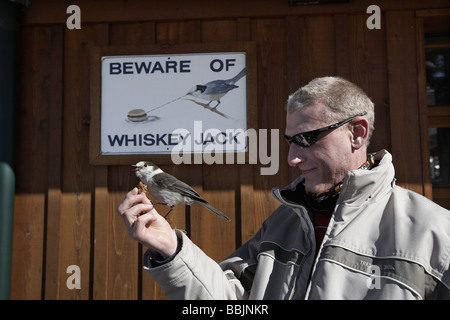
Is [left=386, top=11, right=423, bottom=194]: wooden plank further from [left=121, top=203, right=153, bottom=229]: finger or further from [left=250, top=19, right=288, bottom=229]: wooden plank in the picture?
[left=121, top=203, right=153, bottom=229]: finger

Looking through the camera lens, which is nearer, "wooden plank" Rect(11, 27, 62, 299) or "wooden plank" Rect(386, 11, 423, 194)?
"wooden plank" Rect(386, 11, 423, 194)

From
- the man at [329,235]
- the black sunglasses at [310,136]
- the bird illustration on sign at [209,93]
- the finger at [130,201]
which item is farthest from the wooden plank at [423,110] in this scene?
the finger at [130,201]

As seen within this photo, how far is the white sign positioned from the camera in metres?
3.76

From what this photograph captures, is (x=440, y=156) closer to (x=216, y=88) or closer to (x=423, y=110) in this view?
(x=423, y=110)

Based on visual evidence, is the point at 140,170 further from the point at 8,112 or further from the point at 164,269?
the point at 8,112

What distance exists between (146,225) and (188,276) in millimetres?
302

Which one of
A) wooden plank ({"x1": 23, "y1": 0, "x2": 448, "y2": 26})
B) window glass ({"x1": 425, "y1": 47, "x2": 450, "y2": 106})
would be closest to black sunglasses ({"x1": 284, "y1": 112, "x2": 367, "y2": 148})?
wooden plank ({"x1": 23, "y1": 0, "x2": 448, "y2": 26})

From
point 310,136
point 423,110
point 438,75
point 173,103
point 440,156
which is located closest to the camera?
point 310,136

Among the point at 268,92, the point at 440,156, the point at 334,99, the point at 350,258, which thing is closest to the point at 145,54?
the point at 268,92

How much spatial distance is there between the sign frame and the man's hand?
1847mm

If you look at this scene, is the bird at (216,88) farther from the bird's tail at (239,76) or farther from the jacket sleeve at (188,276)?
the jacket sleeve at (188,276)

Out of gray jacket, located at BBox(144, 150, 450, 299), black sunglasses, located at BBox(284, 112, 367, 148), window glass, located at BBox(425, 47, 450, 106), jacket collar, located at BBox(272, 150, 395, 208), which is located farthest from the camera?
window glass, located at BBox(425, 47, 450, 106)

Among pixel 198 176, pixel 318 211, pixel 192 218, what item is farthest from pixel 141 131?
pixel 318 211

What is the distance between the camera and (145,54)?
3873 millimetres
